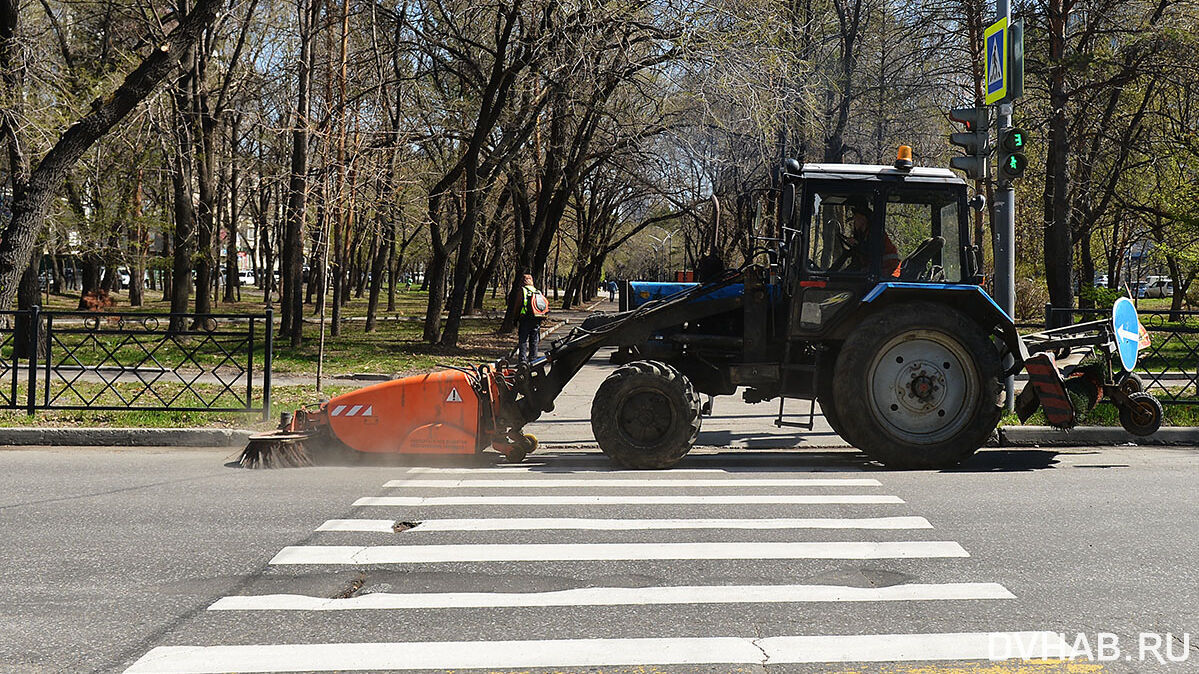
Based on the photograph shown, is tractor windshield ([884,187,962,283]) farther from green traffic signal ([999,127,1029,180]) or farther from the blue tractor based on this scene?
green traffic signal ([999,127,1029,180])

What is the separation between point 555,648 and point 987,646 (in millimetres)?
2027

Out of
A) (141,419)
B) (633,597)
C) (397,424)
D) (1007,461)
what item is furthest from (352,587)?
(141,419)

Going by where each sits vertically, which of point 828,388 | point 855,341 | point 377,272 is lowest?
point 828,388

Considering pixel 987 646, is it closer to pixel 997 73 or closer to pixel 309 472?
pixel 309 472

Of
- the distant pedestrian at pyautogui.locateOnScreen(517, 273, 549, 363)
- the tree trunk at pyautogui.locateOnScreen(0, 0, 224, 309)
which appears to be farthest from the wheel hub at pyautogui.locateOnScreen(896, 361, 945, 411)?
the tree trunk at pyautogui.locateOnScreen(0, 0, 224, 309)

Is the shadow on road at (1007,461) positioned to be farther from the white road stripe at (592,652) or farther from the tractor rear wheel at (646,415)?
the white road stripe at (592,652)

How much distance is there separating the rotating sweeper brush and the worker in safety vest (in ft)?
12.0

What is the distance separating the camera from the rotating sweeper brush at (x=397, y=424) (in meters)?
9.08

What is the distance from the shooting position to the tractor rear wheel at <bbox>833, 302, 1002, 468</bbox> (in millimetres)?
9164

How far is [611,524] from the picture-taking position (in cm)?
703

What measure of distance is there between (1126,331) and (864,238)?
2852 millimetres

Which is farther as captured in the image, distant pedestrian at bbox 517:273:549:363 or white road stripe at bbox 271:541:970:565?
distant pedestrian at bbox 517:273:549:363

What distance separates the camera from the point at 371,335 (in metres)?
28.6

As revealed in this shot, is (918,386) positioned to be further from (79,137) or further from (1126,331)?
(79,137)
